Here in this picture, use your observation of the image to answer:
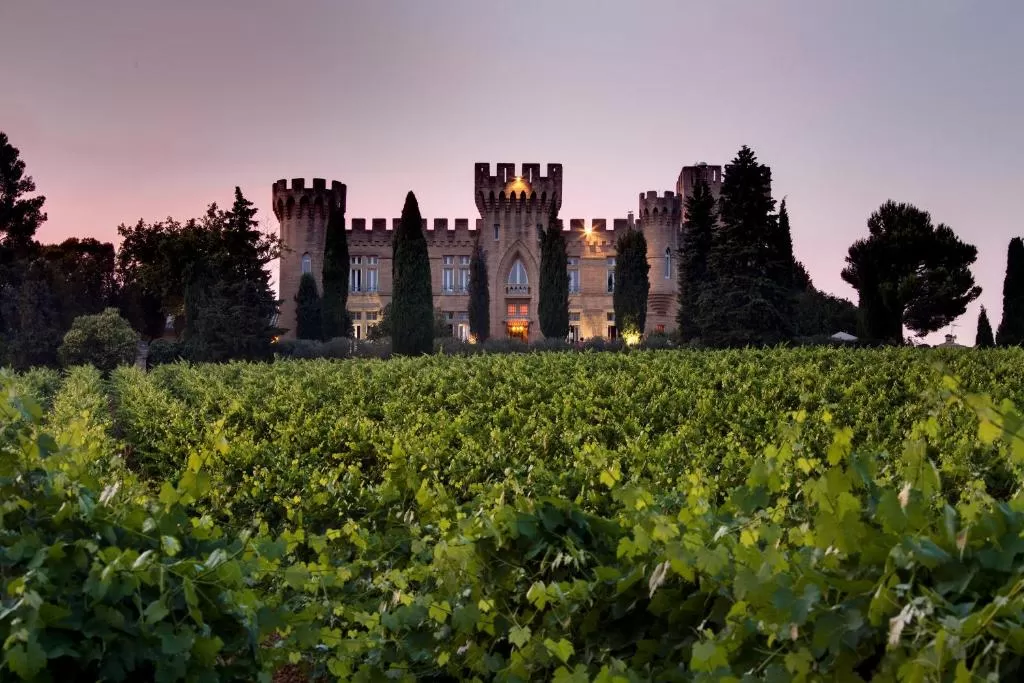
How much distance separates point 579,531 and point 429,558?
2.17 ft

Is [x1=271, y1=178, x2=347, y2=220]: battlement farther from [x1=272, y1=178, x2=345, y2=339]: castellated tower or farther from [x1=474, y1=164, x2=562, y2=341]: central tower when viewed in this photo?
[x1=474, y1=164, x2=562, y2=341]: central tower

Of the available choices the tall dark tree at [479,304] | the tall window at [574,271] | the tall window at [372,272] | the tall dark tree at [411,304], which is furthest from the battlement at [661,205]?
the tall dark tree at [411,304]

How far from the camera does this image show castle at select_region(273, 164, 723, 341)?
164 feet

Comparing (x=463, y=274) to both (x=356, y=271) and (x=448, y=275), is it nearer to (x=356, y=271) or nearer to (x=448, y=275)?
(x=448, y=275)

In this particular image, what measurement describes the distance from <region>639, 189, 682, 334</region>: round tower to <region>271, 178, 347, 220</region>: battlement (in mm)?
16998

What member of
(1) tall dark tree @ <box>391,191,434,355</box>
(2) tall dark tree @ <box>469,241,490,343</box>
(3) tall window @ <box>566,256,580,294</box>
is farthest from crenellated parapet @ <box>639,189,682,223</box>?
(1) tall dark tree @ <box>391,191,434,355</box>

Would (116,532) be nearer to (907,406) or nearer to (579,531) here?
(579,531)

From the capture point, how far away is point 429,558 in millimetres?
3314

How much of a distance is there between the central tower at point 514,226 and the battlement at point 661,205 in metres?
4.74

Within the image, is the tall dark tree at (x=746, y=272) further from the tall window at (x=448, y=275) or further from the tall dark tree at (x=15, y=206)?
the tall dark tree at (x=15, y=206)

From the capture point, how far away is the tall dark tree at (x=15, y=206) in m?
46.5

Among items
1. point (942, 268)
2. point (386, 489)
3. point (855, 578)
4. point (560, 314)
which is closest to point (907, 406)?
point (386, 489)

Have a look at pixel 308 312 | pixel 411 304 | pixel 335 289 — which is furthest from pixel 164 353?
pixel 308 312

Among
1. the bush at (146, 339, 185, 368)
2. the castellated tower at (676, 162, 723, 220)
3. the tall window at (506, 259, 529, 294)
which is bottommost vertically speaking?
the bush at (146, 339, 185, 368)
